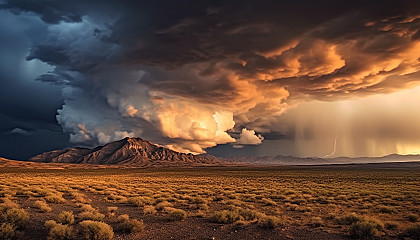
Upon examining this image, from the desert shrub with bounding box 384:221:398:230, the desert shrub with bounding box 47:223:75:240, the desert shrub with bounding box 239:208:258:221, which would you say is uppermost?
the desert shrub with bounding box 47:223:75:240

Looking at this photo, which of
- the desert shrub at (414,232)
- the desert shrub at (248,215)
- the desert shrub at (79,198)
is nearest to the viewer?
the desert shrub at (414,232)

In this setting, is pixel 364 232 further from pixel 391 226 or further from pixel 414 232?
pixel 391 226

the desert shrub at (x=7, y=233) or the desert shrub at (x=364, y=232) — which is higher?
the desert shrub at (x=7, y=233)

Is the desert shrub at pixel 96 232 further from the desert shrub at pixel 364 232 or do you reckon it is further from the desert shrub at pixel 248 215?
the desert shrub at pixel 364 232

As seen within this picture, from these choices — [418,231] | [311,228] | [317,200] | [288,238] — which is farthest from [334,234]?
[317,200]

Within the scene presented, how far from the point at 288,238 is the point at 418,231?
6312 mm

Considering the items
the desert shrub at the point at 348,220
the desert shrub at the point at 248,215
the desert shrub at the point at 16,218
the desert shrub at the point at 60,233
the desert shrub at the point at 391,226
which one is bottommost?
the desert shrub at the point at 391,226

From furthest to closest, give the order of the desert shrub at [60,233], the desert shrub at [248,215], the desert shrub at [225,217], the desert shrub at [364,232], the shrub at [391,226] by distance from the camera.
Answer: the desert shrub at [248,215], the desert shrub at [225,217], the shrub at [391,226], the desert shrub at [364,232], the desert shrub at [60,233]

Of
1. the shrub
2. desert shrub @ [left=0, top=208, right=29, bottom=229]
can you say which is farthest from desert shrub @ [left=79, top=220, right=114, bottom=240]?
the shrub

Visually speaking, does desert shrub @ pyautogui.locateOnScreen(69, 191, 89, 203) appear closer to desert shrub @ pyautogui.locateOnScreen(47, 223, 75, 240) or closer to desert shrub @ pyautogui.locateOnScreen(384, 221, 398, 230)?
desert shrub @ pyautogui.locateOnScreen(47, 223, 75, 240)

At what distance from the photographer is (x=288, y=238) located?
13.5m

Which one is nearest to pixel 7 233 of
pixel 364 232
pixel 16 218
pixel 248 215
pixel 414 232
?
pixel 16 218

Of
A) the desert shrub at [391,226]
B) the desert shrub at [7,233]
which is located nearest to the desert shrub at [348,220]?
the desert shrub at [391,226]

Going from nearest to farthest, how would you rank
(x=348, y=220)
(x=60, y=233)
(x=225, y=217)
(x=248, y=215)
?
(x=60, y=233)
(x=225, y=217)
(x=348, y=220)
(x=248, y=215)
